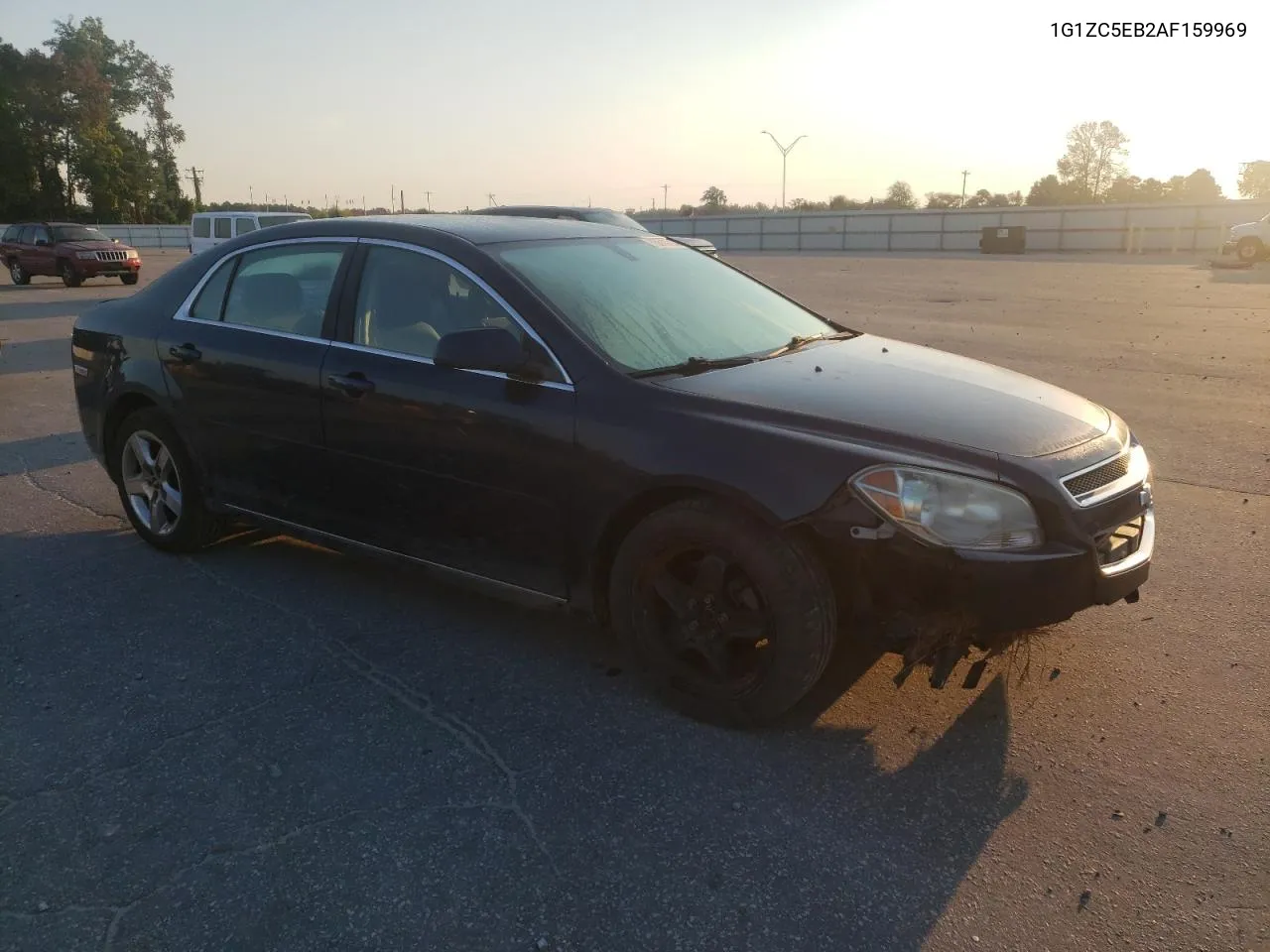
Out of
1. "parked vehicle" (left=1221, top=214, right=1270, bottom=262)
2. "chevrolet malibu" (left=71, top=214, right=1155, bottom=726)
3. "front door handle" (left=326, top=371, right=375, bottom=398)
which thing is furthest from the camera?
"parked vehicle" (left=1221, top=214, right=1270, bottom=262)

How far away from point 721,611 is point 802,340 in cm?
154

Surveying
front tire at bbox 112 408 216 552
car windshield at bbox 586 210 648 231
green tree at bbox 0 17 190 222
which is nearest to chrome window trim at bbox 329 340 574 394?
front tire at bbox 112 408 216 552

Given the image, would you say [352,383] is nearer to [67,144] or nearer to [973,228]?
[973,228]

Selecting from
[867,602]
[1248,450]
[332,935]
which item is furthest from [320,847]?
[1248,450]

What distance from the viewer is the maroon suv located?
87.1ft

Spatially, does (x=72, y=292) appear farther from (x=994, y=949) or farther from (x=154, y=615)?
(x=994, y=949)

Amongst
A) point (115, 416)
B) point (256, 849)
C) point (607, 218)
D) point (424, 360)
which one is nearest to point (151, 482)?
point (115, 416)

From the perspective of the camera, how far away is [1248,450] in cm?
698

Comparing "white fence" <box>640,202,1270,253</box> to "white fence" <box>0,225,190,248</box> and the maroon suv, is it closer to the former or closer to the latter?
"white fence" <box>0,225,190,248</box>

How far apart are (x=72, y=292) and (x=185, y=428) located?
24.3 meters

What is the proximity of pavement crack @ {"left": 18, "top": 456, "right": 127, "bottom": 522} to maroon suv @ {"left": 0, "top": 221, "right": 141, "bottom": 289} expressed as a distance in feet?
73.9

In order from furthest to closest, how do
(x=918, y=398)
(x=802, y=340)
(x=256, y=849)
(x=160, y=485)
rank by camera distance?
1. (x=160, y=485)
2. (x=802, y=340)
3. (x=918, y=398)
4. (x=256, y=849)

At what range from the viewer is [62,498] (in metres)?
6.26

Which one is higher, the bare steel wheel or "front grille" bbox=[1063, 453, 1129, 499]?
"front grille" bbox=[1063, 453, 1129, 499]
